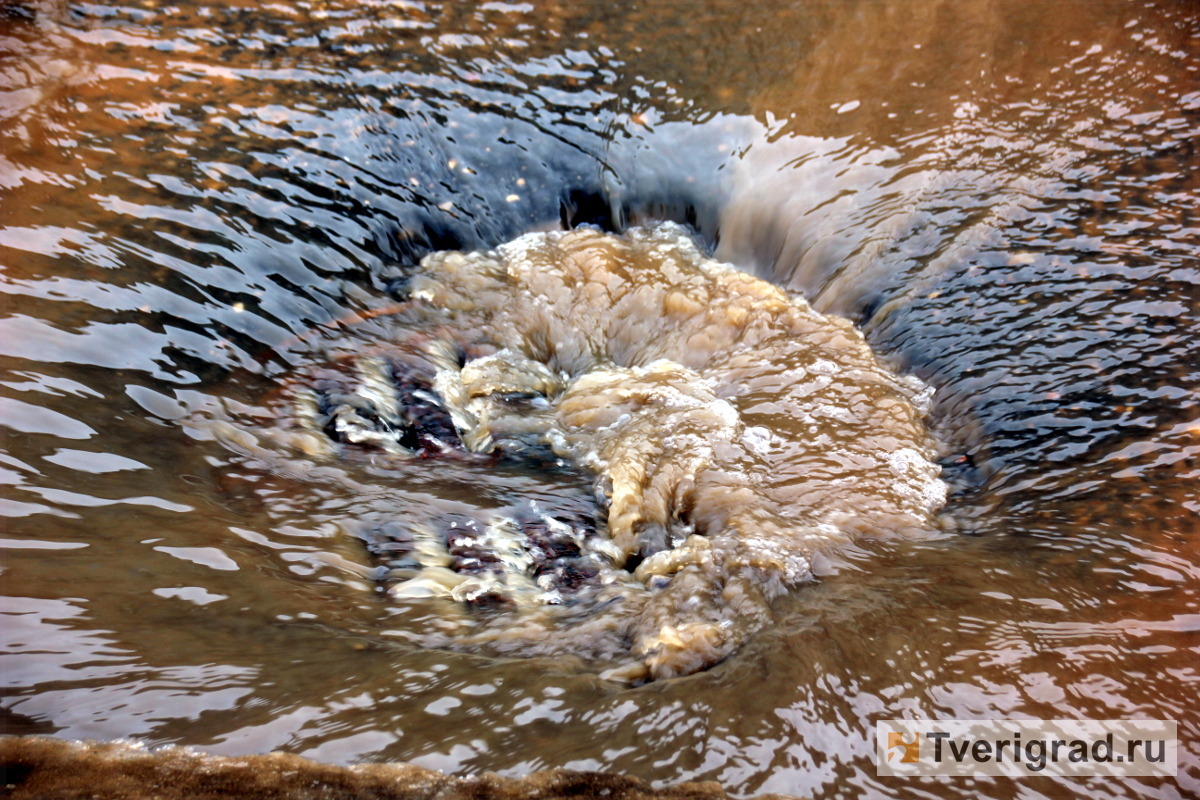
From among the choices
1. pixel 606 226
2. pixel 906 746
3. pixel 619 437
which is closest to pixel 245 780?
pixel 906 746

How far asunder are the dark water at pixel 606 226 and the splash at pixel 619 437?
19 cm

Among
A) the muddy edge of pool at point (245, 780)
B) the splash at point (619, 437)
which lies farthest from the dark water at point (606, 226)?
the splash at point (619, 437)

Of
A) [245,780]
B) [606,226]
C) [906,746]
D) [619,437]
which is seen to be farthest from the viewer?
[606,226]

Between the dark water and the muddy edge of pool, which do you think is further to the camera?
the dark water

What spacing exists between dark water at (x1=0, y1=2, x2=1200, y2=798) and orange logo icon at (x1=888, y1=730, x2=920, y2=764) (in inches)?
2.5

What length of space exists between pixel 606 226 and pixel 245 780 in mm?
3891

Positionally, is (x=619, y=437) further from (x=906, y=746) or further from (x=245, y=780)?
(x=245, y=780)

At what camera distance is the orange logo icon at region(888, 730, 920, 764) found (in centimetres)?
171

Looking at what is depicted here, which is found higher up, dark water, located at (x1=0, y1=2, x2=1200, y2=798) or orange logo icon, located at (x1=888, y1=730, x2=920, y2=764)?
dark water, located at (x1=0, y1=2, x2=1200, y2=798)

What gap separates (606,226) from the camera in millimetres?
4824

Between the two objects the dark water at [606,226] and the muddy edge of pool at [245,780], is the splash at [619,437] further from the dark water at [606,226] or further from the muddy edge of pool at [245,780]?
the muddy edge of pool at [245,780]

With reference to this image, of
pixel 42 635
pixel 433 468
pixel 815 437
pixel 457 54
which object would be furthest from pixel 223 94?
pixel 815 437

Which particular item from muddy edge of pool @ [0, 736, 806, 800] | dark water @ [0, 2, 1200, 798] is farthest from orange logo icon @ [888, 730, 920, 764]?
muddy edge of pool @ [0, 736, 806, 800]

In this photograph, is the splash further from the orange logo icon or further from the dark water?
the orange logo icon
